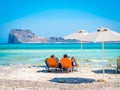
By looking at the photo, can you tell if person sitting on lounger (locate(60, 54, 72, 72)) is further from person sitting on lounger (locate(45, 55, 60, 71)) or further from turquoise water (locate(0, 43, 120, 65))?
turquoise water (locate(0, 43, 120, 65))

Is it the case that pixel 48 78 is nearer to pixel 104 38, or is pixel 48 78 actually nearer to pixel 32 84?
pixel 32 84

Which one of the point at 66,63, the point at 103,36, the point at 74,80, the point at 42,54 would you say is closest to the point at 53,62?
the point at 66,63

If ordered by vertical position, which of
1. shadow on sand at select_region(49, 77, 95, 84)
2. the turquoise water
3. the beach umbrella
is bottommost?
the turquoise water

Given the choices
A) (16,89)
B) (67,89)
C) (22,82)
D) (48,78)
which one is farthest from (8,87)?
(48,78)

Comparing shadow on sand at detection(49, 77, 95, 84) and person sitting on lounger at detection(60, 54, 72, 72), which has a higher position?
person sitting on lounger at detection(60, 54, 72, 72)

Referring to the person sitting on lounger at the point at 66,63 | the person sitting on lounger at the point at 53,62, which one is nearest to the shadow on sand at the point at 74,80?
the person sitting on lounger at the point at 66,63

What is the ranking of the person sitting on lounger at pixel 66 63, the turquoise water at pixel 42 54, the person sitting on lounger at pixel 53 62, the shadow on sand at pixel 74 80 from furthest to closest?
the turquoise water at pixel 42 54
the person sitting on lounger at pixel 53 62
the person sitting on lounger at pixel 66 63
the shadow on sand at pixel 74 80

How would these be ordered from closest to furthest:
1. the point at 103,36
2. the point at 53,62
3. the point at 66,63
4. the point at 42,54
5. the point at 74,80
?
the point at 103,36, the point at 74,80, the point at 66,63, the point at 53,62, the point at 42,54

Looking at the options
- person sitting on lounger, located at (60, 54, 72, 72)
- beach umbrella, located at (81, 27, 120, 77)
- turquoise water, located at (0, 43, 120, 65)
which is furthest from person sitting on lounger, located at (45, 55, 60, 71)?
turquoise water, located at (0, 43, 120, 65)

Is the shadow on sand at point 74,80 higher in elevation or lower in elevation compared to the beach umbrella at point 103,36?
lower

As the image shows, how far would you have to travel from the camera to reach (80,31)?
16750 millimetres

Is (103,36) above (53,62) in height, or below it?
above

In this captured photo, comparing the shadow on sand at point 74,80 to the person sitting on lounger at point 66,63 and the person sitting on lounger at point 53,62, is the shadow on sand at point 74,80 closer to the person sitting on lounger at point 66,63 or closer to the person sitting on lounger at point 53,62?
the person sitting on lounger at point 66,63

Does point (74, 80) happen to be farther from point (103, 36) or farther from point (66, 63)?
point (66, 63)
